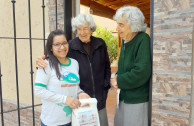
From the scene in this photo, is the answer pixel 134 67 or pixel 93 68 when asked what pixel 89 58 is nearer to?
pixel 93 68

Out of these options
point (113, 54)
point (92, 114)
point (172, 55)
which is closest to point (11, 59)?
point (92, 114)

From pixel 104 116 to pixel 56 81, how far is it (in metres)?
0.82

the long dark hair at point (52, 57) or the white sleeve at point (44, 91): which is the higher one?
the long dark hair at point (52, 57)

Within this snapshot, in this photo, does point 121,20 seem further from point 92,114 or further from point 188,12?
point 92,114

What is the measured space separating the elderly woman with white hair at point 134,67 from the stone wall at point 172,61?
0.10 metres

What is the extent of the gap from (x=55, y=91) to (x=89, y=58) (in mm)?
549

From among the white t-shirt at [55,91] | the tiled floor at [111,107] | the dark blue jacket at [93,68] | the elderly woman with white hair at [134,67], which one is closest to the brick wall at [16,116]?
the tiled floor at [111,107]

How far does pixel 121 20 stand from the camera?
1728mm

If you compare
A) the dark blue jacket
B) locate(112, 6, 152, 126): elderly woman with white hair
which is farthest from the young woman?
locate(112, 6, 152, 126): elderly woman with white hair

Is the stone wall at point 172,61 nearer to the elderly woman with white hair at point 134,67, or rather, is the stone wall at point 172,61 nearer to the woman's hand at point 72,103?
the elderly woman with white hair at point 134,67

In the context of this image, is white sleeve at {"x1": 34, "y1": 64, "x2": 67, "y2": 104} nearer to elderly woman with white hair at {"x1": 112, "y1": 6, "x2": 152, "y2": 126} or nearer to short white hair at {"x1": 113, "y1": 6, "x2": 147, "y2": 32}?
elderly woman with white hair at {"x1": 112, "y1": 6, "x2": 152, "y2": 126}

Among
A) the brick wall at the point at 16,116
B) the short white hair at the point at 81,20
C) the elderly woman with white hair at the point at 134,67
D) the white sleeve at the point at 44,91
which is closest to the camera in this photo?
the white sleeve at the point at 44,91

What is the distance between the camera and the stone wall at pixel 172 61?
1.53m

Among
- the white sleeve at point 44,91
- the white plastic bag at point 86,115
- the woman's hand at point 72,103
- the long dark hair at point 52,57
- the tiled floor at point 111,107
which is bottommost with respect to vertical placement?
the tiled floor at point 111,107
